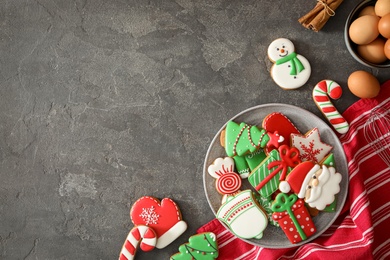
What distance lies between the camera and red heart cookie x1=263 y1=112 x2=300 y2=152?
1226 millimetres

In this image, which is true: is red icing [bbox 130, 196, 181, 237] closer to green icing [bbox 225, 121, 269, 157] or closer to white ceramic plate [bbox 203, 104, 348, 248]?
white ceramic plate [bbox 203, 104, 348, 248]

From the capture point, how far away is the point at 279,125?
1229 mm

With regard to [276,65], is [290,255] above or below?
below

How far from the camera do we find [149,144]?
1309mm

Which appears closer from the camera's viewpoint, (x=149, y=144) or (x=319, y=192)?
(x=319, y=192)

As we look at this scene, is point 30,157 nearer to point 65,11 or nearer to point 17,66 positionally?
point 17,66

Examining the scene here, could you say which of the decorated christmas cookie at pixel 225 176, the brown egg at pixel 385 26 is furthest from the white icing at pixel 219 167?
the brown egg at pixel 385 26

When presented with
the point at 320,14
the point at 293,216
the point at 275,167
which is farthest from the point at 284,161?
the point at 320,14

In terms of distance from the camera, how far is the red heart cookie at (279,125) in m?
1.23

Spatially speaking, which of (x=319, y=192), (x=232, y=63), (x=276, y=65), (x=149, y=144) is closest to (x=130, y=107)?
(x=149, y=144)

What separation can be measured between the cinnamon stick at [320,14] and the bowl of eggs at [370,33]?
48 millimetres

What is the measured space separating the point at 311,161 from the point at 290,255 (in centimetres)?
25

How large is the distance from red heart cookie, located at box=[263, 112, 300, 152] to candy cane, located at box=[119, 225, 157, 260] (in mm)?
391

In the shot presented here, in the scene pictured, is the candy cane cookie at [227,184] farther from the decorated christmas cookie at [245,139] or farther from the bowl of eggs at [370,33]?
the bowl of eggs at [370,33]
